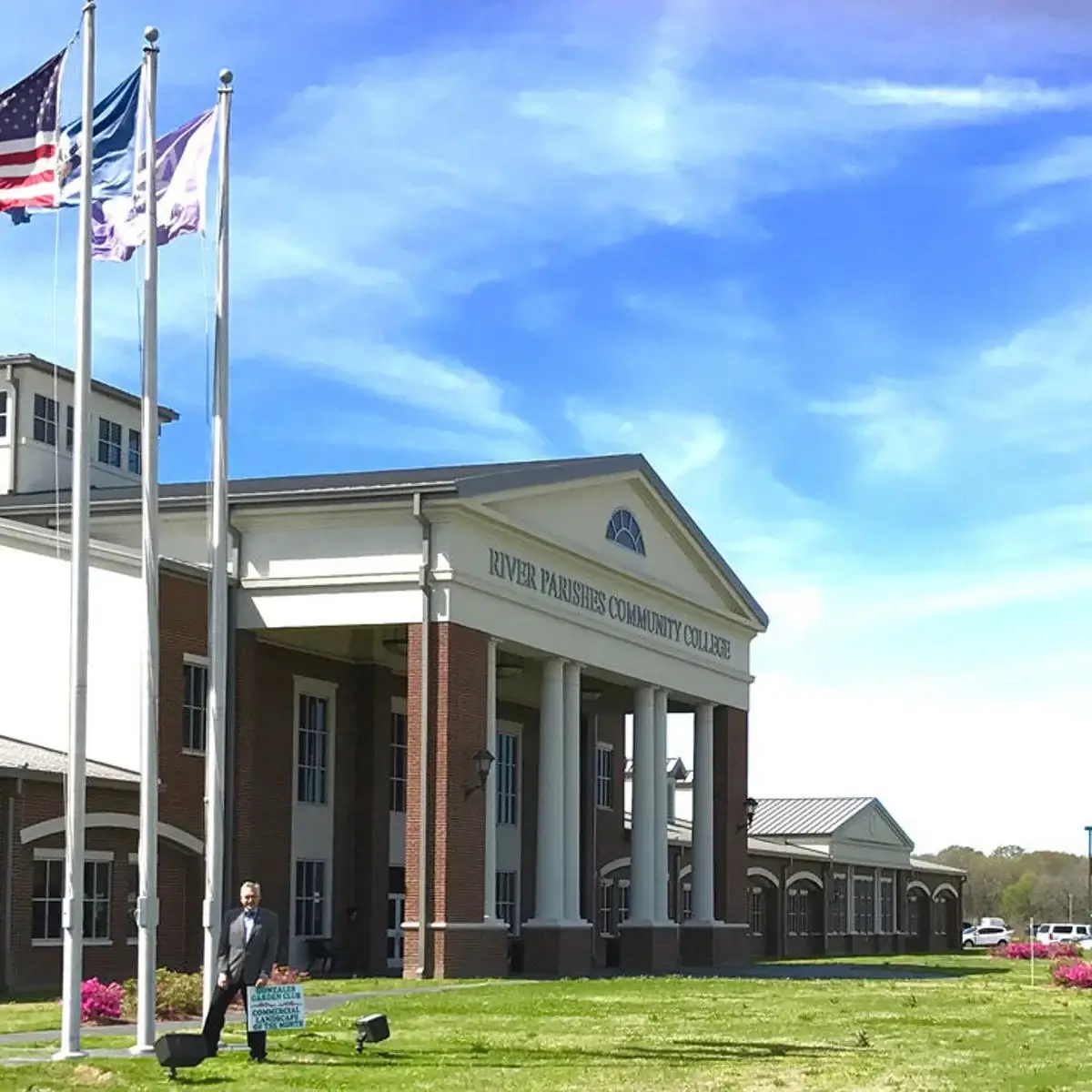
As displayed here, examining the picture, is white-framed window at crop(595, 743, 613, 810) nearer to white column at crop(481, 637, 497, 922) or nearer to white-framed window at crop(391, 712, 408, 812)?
white-framed window at crop(391, 712, 408, 812)

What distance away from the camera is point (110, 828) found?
34.4 meters

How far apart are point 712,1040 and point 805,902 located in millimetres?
53021

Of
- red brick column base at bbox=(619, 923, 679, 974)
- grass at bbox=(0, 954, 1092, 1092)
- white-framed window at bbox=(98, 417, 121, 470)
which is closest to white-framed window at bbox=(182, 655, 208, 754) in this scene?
grass at bbox=(0, 954, 1092, 1092)

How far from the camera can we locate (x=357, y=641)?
1663 inches

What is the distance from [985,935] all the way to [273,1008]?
8805cm

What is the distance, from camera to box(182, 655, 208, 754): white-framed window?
36.3m

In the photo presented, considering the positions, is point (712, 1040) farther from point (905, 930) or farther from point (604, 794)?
point (905, 930)

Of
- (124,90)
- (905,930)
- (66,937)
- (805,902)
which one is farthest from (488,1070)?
(905,930)

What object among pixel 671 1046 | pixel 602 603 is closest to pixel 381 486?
pixel 602 603

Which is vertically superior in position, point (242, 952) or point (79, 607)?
point (79, 607)

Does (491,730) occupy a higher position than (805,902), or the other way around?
(491,730)

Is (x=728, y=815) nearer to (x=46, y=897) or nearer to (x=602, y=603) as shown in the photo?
(x=602, y=603)

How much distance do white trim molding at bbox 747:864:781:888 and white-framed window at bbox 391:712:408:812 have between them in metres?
24.8

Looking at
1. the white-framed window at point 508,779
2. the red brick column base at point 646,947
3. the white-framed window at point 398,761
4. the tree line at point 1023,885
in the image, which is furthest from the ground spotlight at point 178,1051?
the tree line at point 1023,885
